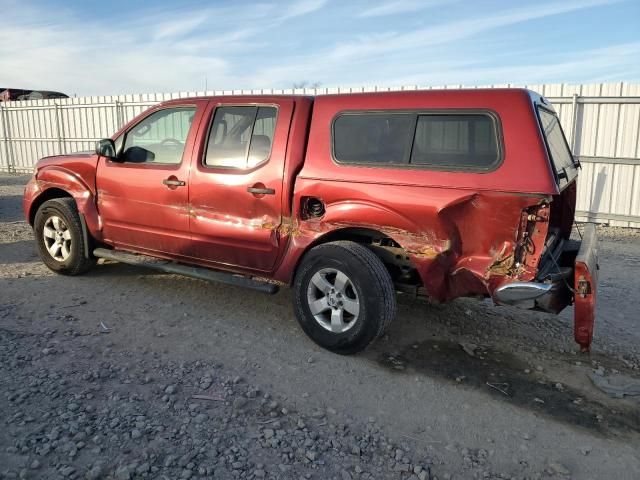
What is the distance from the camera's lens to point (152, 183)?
4805 mm

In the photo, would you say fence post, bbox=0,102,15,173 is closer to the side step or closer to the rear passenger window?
the side step

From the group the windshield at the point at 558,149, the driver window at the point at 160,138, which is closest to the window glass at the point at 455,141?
the windshield at the point at 558,149

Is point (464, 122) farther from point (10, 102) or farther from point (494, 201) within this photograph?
point (10, 102)

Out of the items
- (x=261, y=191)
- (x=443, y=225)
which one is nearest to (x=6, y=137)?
(x=261, y=191)

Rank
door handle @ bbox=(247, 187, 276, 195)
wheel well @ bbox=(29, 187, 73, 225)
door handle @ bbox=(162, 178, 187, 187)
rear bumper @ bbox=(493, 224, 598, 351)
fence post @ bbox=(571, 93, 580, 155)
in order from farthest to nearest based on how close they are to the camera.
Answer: fence post @ bbox=(571, 93, 580, 155), wheel well @ bbox=(29, 187, 73, 225), door handle @ bbox=(162, 178, 187, 187), door handle @ bbox=(247, 187, 276, 195), rear bumper @ bbox=(493, 224, 598, 351)

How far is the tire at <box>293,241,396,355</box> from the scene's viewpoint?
3.71 meters

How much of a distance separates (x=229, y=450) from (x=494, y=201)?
2.18m

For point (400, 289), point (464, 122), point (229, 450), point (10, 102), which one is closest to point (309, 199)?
point (400, 289)

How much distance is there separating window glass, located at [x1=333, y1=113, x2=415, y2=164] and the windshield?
3.03 ft

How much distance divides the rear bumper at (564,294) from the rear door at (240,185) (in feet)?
6.14

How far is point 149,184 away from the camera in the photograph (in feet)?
15.8

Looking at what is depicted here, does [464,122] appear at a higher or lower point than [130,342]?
higher

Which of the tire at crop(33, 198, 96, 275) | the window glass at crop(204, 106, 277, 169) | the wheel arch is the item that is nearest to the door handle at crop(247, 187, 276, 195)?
the window glass at crop(204, 106, 277, 169)

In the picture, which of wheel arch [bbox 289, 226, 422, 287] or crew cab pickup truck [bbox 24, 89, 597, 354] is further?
wheel arch [bbox 289, 226, 422, 287]
